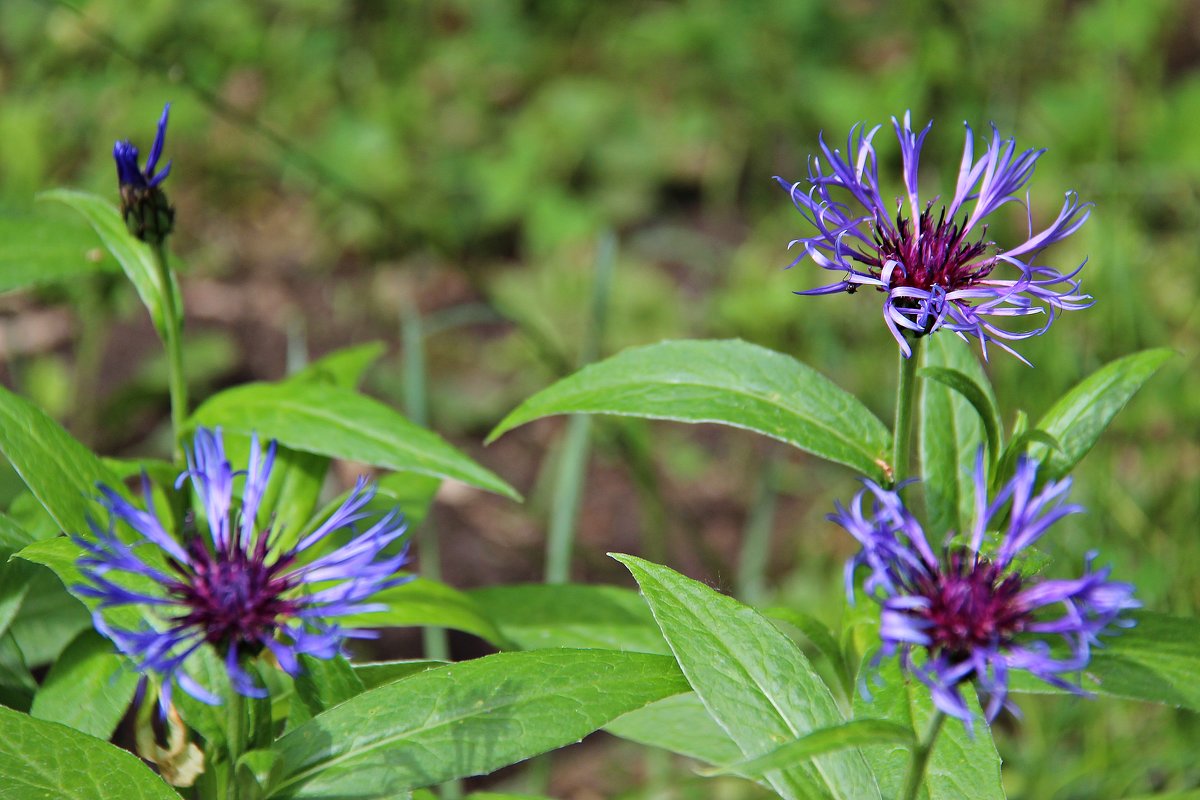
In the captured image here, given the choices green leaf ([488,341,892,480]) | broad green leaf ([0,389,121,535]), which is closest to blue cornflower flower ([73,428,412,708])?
broad green leaf ([0,389,121,535])

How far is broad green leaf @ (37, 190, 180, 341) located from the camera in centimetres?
155

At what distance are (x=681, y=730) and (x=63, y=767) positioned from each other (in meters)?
0.70

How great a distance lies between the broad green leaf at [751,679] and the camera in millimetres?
1117

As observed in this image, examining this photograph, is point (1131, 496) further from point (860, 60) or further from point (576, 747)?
point (860, 60)

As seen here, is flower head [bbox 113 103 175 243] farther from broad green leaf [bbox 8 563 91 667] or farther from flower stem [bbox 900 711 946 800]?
flower stem [bbox 900 711 946 800]

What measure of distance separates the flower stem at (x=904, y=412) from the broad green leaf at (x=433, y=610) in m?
0.51

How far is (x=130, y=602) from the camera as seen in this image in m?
1.02

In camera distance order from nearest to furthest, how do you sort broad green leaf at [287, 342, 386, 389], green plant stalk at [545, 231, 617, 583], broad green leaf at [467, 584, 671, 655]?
broad green leaf at [467, 584, 671, 655] → broad green leaf at [287, 342, 386, 389] → green plant stalk at [545, 231, 617, 583]

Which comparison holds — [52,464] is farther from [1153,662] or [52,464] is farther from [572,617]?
[1153,662]

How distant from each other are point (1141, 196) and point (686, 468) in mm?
1733

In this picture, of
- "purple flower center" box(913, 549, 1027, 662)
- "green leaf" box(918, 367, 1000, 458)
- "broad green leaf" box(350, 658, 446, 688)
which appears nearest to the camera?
"purple flower center" box(913, 549, 1027, 662)

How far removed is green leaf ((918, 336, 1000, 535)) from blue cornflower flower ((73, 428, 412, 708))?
67 cm

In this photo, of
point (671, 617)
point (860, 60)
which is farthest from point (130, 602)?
point (860, 60)

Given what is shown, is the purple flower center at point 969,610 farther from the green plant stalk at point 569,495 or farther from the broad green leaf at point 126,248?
the green plant stalk at point 569,495
